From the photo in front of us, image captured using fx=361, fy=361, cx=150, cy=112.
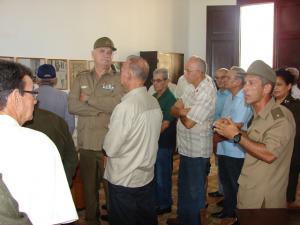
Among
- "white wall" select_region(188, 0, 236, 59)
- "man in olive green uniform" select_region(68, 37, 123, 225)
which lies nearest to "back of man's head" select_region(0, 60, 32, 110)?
"man in olive green uniform" select_region(68, 37, 123, 225)

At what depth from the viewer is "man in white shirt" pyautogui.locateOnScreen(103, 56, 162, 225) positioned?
2.56 m

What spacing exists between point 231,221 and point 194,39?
22.0 ft

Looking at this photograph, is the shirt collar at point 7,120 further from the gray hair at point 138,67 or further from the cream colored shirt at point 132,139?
the gray hair at point 138,67

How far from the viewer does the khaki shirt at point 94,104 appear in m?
3.11

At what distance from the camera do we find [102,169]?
3.22 m

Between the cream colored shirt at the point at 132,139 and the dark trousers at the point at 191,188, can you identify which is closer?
the cream colored shirt at the point at 132,139

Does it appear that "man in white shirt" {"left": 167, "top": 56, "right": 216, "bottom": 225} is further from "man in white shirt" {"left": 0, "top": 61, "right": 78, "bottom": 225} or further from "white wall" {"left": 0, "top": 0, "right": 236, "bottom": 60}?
"white wall" {"left": 0, "top": 0, "right": 236, "bottom": 60}

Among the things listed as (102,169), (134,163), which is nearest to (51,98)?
(102,169)

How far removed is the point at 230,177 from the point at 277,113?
1636 millimetres

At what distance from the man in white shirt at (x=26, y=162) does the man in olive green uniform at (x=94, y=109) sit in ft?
5.53

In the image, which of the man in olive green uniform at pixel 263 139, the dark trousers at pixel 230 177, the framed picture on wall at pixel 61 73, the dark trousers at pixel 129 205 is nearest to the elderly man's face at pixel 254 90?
the man in olive green uniform at pixel 263 139

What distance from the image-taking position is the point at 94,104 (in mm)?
3086

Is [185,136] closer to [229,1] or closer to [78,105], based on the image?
[78,105]

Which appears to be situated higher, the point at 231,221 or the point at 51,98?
the point at 51,98
